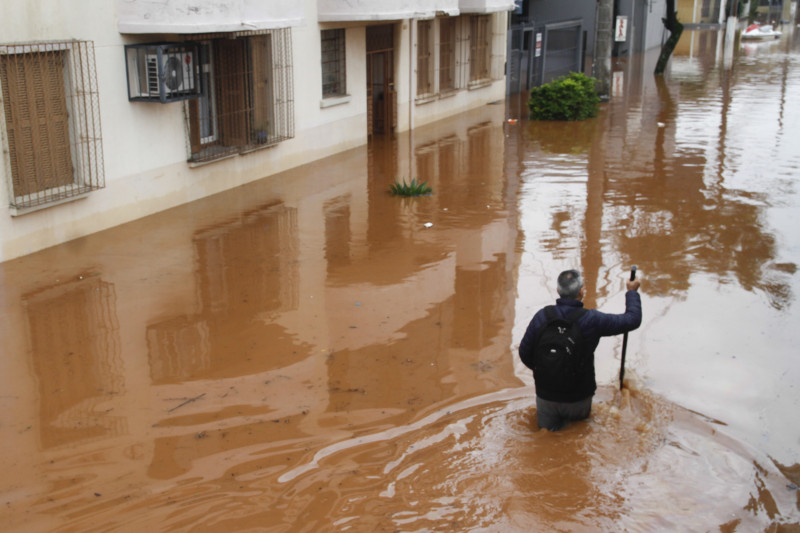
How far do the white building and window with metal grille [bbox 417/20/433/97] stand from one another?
1.75 m

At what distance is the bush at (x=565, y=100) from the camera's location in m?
21.0

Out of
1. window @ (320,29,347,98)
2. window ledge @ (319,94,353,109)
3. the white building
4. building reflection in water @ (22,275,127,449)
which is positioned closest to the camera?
building reflection in water @ (22,275,127,449)

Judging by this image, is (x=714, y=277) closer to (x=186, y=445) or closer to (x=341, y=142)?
(x=186, y=445)

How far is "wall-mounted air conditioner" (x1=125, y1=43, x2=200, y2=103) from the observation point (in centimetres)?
1154

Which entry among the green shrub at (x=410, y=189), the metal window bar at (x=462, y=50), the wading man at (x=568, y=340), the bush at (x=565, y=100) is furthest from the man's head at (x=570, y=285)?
the metal window bar at (x=462, y=50)

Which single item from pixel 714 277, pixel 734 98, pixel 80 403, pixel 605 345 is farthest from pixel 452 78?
pixel 80 403

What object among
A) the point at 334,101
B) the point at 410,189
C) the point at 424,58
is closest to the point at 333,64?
the point at 334,101

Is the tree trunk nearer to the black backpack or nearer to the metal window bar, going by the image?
the metal window bar

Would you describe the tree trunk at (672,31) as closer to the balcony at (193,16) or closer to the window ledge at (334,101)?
the window ledge at (334,101)

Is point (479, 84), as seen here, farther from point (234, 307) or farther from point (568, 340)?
point (568, 340)

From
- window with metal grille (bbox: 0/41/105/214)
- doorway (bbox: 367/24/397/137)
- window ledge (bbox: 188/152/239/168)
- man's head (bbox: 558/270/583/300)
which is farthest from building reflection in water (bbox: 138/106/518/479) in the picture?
doorway (bbox: 367/24/397/137)

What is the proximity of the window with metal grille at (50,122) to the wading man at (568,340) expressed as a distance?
692cm

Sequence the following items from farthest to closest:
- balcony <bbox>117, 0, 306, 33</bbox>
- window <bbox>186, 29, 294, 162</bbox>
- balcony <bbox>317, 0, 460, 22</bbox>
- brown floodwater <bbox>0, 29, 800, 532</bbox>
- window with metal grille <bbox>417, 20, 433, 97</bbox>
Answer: window with metal grille <bbox>417, 20, 433, 97</bbox>
balcony <bbox>317, 0, 460, 22</bbox>
window <bbox>186, 29, 294, 162</bbox>
balcony <bbox>117, 0, 306, 33</bbox>
brown floodwater <bbox>0, 29, 800, 532</bbox>

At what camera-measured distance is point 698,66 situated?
35.5 meters
